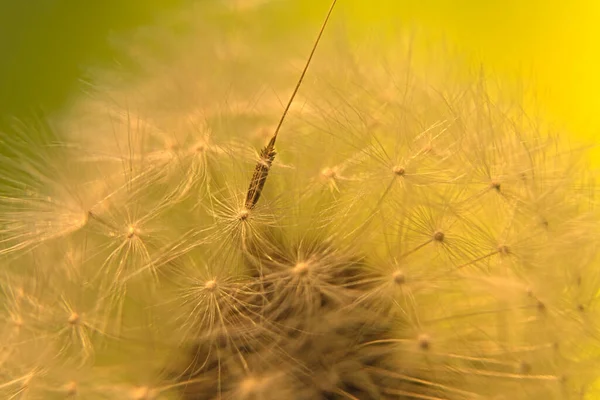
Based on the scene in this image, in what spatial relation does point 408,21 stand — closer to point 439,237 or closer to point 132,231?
point 439,237

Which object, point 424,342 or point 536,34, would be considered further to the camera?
point 536,34

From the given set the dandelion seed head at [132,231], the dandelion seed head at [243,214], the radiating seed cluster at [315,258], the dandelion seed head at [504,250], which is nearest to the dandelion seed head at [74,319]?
the radiating seed cluster at [315,258]

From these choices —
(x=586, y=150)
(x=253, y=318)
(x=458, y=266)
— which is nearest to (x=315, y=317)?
(x=253, y=318)

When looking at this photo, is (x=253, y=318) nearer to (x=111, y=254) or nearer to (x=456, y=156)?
(x=111, y=254)

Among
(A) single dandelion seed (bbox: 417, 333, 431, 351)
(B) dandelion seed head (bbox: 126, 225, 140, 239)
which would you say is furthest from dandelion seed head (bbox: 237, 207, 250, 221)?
(A) single dandelion seed (bbox: 417, 333, 431, 351)

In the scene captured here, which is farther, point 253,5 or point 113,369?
point 253,5

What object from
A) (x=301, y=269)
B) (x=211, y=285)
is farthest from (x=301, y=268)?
(x=211, y=285)
